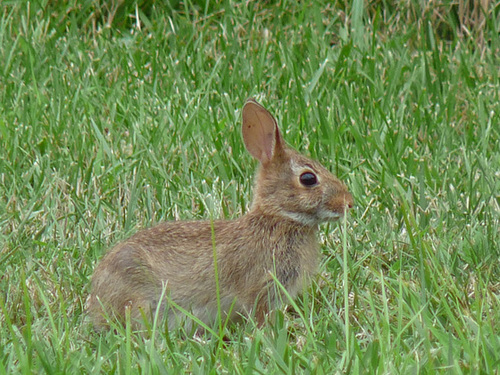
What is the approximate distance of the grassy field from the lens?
151 inches

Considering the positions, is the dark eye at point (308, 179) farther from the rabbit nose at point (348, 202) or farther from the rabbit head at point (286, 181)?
the rabbit nose at point (348, 202)

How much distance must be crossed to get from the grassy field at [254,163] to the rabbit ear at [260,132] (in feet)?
2.01

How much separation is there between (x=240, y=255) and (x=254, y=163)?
4.31 feet

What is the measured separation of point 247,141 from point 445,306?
140cm

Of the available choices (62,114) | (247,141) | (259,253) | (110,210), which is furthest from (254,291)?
(62,114)

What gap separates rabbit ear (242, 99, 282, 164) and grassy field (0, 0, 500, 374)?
0.61 m

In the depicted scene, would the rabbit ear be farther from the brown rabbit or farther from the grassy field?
the grassy field

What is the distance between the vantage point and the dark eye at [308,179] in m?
4.68

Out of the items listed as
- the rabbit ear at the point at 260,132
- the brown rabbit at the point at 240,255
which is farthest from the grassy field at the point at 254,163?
the rabbit ear at the point at 260,132

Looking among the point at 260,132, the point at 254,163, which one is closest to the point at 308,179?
the point at 260,132

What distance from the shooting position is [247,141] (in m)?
4.88

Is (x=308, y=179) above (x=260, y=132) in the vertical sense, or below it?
below

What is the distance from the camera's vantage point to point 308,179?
15.4 feet

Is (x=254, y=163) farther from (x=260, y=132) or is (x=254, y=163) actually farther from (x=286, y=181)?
(x=286, y=181)
